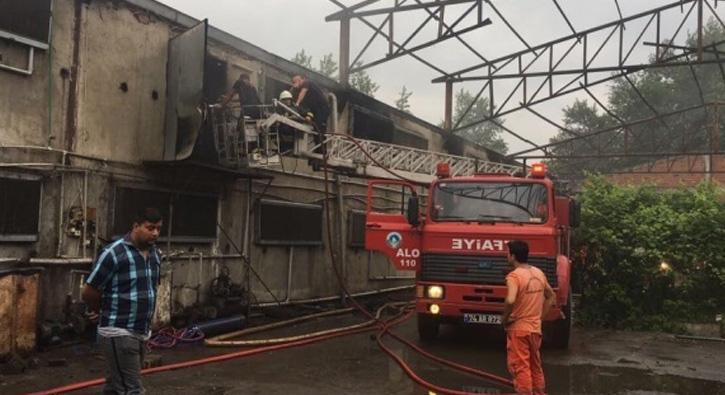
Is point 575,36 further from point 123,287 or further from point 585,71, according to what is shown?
point 123,287

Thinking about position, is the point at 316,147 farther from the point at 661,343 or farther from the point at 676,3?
the point at 676,3

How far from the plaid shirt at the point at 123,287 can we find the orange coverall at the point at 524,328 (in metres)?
3.22

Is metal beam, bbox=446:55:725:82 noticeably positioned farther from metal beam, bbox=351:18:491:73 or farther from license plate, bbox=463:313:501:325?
license plate, bbox=463:313:501:325

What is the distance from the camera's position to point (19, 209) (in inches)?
316

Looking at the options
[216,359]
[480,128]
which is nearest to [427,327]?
[216,359]

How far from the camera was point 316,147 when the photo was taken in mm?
10484

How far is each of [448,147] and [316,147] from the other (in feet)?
34.6

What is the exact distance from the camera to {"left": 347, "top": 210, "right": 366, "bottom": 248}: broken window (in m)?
15.1

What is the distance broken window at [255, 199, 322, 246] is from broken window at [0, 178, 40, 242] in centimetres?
461

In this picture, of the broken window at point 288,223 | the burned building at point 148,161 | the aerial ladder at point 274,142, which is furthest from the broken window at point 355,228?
the aerial ladder at point 274,142

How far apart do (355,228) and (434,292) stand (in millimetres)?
6804

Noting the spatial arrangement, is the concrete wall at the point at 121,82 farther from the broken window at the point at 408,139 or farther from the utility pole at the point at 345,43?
the broken window at the point at 408,139

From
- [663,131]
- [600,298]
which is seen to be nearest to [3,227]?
[600,298]

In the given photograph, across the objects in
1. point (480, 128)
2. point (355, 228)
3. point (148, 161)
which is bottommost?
point (355, 228)
